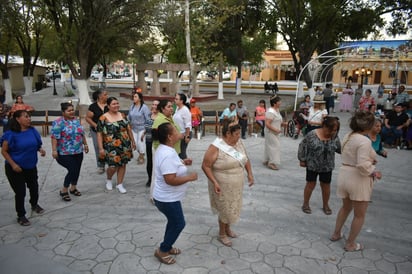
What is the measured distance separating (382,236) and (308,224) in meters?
0.94

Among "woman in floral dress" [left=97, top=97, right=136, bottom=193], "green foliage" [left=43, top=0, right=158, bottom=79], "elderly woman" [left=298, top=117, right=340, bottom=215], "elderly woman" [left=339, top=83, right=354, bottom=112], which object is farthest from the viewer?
"elderly woman" [left=339, top=83, right=354, bottom=112]

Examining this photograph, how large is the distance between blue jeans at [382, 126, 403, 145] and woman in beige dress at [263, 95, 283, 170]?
4258 millimetres

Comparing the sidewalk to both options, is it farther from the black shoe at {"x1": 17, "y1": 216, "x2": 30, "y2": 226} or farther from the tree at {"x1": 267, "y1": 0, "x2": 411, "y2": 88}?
the tree at {"x1": 267, "y1": 0, "x2": 411, "y2": 88}

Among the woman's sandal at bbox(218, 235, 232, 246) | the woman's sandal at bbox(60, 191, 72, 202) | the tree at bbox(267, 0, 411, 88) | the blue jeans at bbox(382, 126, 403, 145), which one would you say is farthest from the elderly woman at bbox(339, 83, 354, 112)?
the woman's sandal at bbox(60, 191, 72, 202)

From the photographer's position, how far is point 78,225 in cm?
457

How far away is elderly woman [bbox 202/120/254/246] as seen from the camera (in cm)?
360

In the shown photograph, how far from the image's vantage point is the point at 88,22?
50.3 feet

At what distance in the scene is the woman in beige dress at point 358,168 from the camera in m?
3.58

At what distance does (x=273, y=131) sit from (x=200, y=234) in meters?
3.32

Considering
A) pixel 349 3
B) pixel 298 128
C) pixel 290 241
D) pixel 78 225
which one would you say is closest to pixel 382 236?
pixel 290 241

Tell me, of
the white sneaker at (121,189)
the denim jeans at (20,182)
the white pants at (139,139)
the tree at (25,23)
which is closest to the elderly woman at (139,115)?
the white pants at (139,139)

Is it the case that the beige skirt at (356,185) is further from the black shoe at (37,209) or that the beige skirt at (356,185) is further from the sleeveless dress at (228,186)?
the black shoe at (37,209)

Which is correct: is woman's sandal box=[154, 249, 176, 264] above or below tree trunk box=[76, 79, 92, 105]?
below

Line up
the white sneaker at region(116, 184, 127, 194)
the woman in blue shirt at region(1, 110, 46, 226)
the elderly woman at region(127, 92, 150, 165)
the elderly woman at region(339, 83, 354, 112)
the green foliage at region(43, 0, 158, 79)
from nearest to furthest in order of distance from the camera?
the woman in blue shirt at region(1, 110, 46, 226) → the white sneaker at region(116, 184, 127, 194) → the elderly woman at region(127, 92, 150, 165) → the green foliage at region(43, 0, 158, 79) → the elderly woman at region(339, 83, 354, 112)
